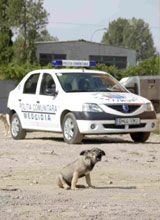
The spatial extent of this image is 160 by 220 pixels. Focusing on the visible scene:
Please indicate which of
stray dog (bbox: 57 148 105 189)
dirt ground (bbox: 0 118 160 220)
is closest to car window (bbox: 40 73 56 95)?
dirt ground (bbox: 0 118 160 220)

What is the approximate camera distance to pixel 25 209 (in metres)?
6.37

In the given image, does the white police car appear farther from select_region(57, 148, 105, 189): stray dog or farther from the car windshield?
select_region(57, 148, 105, 189): stray dog

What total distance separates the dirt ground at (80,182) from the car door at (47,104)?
971 mm

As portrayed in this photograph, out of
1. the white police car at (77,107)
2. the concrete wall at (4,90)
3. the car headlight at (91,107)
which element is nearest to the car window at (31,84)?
the white police car at (77,107)

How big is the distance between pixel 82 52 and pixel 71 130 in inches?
2296

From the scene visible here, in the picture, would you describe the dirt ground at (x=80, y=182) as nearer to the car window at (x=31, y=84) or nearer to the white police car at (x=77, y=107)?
the white police car at (x=77, y=107)

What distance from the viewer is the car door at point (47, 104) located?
48.0 ft

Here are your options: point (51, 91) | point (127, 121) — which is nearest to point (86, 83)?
point (51, 91)

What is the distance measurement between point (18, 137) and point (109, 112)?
9.94ft

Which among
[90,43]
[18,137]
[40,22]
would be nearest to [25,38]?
[40,22]

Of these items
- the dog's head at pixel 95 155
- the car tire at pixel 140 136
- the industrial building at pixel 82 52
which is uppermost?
the industrial building at pixel 82 52

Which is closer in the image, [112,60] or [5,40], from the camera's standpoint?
[5,40]

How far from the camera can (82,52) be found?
2835 inches

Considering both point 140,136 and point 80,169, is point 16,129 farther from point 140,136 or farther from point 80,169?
point 80,169
